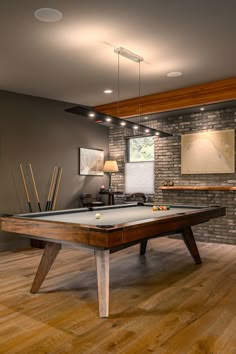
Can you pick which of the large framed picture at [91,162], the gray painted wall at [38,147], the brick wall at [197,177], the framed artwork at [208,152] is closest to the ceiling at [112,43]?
the gray painted wall at [38,147]

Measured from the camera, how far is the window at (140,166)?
6.78 metres

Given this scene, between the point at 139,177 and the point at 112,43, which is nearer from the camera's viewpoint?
the point at 112,43

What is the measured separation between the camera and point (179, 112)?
594cm

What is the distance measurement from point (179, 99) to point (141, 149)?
6.30ft

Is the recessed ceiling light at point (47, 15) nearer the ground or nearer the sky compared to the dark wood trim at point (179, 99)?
nearer the sky

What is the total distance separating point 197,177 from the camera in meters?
5.93

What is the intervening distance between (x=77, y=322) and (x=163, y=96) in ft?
13.5

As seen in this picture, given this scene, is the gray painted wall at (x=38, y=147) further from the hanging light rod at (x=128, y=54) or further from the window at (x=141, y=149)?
the hanging light rod at (x=128, y=54)

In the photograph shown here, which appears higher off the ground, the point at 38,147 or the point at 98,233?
the point at 38,147

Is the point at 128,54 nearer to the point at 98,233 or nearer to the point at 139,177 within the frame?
the point at 98,233

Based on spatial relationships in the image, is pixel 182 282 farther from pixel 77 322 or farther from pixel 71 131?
pixel 71 131

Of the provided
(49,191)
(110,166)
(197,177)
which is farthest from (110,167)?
(197,177)

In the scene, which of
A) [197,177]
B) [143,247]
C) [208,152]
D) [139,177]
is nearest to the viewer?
[143,247]

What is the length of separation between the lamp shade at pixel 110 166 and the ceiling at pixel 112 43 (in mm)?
2059
